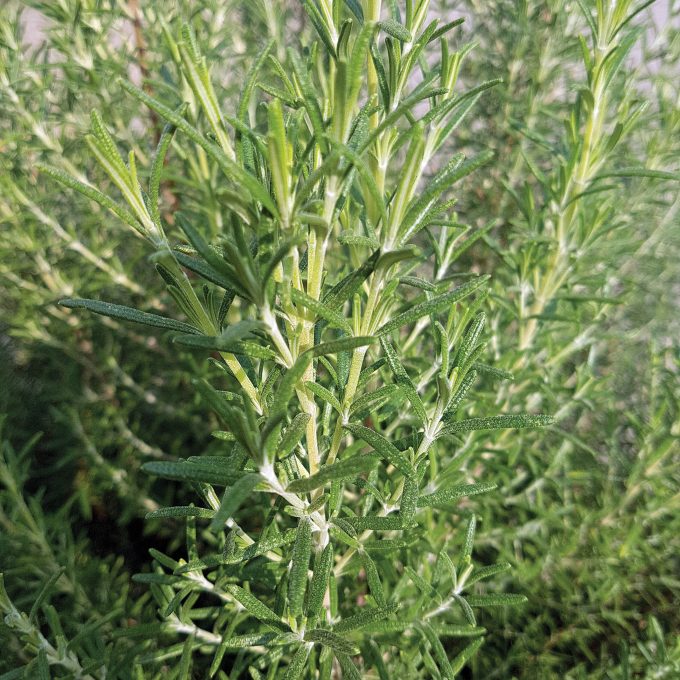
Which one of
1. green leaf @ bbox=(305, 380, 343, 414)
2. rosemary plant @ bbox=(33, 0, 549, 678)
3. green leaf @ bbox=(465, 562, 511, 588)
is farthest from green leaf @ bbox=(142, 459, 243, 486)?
green leaf @ bbox=(465, 562, 511, 588)

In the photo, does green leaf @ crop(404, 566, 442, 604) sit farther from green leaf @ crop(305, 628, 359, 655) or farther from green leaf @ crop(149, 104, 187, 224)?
green leaf @ crop(149, 104, 187, 224)

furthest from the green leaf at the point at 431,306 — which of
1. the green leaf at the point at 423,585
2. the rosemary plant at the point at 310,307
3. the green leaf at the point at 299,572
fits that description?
the green leaf at the point at 423,585

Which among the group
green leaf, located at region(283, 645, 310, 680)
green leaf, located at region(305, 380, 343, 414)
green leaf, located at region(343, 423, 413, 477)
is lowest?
green leaf, located at region(283, 645, 310, 680)

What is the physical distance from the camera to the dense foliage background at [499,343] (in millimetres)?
942

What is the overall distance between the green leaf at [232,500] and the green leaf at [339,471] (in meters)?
0.08

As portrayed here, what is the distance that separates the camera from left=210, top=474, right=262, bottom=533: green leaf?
0.40 metres

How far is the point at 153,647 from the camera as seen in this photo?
94 cm

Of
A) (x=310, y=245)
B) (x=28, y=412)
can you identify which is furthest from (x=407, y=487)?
(x=28, y=412)

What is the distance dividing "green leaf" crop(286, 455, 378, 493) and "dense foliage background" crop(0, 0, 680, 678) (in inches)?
15.0

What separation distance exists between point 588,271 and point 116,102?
1134 millimetres

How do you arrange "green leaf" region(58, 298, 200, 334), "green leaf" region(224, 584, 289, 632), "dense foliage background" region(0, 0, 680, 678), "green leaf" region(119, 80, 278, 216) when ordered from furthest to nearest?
1. "dense foliage background" region(0, 0, 680, 678)
2. "green leaf" region(224, 584, 289, 632)
3. "green leaf" region(58, 298, 200, 334)
4. "green leaf" region(119, 80, 278, 216)

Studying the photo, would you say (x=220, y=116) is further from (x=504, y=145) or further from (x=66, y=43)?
(x=504, y=145)

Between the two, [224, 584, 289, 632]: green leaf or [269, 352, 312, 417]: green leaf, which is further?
[224, 584, 289, 632]: green leaf

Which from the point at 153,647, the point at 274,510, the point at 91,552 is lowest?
the point at 91,552
